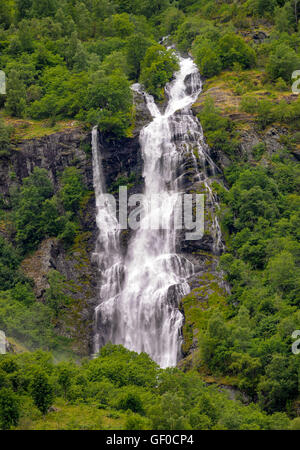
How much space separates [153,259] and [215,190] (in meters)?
9.42

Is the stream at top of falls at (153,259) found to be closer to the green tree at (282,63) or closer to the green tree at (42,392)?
the green tree at (282,63)

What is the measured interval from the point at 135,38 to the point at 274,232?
122 ft

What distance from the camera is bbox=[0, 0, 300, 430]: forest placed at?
4125cm

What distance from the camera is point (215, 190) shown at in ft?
213

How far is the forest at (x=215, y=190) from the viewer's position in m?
41.2

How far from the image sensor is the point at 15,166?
229ft

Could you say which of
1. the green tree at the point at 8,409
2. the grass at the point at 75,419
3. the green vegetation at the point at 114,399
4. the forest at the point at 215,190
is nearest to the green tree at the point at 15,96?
the forest at the point at 215,190

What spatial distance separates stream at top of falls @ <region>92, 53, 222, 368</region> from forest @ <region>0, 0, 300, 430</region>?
1.82 m

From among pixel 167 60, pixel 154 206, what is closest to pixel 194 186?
pixel 154 206

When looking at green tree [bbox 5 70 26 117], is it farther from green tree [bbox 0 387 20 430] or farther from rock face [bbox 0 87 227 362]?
green tree [bbox 0 387 20 430]

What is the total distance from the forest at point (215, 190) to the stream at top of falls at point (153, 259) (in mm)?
1821

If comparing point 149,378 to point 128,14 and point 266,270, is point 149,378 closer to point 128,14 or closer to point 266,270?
point 266,270

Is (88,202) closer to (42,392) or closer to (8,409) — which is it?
(42,392)

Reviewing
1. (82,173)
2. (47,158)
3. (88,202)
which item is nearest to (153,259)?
(88,202)
